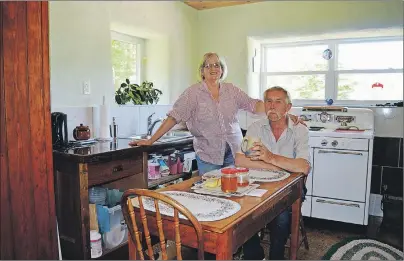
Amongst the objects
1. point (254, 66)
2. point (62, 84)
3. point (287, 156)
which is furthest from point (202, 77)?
point (254, 66)

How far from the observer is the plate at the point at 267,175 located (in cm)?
173

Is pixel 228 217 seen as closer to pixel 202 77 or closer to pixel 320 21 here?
pixel 202 77

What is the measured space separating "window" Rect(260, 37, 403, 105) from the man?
6.57ft

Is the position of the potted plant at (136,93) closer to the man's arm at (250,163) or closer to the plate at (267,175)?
the man's arm at (250,163)

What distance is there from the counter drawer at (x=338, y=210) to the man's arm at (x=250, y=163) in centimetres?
146

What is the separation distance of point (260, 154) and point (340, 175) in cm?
155

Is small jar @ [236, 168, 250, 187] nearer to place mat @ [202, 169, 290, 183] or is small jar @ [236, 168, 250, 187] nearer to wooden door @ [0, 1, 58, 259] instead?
place mat @ [202, 169, 290, 183]

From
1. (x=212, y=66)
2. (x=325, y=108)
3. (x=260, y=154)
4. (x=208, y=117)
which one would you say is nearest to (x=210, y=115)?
(x=208, y=117)

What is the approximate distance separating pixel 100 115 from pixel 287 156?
1517mm

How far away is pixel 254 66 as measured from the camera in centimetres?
409

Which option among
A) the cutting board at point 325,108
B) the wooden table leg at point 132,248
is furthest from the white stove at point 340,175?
the wooden table leg at point 132,248

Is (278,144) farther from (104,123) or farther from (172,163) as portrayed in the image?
(104,123)

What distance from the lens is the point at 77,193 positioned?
2.16m

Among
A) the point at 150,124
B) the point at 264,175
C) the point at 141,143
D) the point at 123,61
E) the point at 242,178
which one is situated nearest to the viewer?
the point at 242,178
